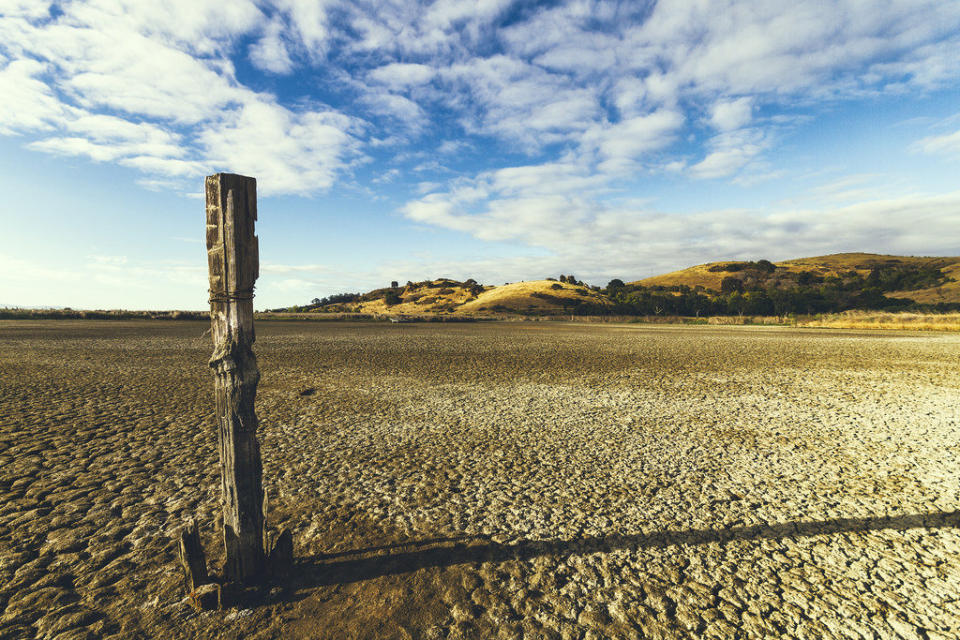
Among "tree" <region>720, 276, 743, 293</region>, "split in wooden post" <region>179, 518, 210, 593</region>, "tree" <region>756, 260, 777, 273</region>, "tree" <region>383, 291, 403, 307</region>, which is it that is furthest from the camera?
"tree" <region>756, 260, 777, 273</region>

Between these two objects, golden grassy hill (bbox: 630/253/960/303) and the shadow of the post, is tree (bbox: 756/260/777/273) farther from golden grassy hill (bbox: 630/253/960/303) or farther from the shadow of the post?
the shadow of the post

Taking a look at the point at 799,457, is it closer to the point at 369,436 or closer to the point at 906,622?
the point at 906,622

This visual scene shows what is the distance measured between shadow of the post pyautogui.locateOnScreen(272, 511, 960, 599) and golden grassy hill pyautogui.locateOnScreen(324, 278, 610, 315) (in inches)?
3406

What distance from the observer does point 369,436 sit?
25.5 ft

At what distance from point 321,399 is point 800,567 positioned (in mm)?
9612

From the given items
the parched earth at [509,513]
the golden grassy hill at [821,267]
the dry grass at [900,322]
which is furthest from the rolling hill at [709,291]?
the parched earth at [509,513]

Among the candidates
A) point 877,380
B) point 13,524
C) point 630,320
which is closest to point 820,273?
point 630,320

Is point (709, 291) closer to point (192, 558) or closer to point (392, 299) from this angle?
point (392, 299)

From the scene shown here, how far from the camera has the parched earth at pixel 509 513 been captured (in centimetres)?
334

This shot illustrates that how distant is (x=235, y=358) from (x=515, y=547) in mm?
3185

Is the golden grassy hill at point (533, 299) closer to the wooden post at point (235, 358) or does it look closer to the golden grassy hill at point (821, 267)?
the golden grassy hill at point (821, 267)

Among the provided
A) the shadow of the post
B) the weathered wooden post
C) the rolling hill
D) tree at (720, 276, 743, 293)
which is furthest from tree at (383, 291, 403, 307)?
the weathered wooden post

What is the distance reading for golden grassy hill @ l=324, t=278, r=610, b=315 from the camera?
320 feet

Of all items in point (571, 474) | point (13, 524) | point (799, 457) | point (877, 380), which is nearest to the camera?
point (13, 524)
